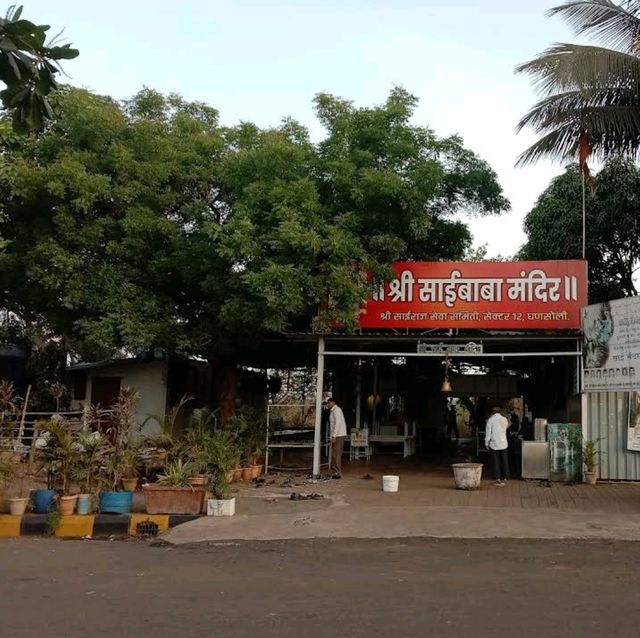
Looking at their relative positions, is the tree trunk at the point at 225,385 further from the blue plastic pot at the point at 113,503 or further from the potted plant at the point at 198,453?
the blue plastic pot at the point at 113,503

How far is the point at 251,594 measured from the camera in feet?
21.2

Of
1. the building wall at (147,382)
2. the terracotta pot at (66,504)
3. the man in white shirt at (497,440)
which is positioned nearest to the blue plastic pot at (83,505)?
the terracotta pot at (66,504)

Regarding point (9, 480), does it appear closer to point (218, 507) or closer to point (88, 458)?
point (88, 458)

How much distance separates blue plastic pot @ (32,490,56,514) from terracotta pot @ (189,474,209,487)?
2.03 m

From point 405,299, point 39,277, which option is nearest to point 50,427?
point 39,277

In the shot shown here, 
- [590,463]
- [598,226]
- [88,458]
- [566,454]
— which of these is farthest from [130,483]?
[598,226]

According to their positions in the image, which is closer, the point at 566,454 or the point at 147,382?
the point at 566,454

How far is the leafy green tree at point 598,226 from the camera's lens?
2208 cm

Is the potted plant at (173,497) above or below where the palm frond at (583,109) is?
below

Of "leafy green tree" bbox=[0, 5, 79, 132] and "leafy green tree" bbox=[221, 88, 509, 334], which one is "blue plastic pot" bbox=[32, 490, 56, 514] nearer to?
"leafy green tree" bbox=[221, 88, 509, 334]

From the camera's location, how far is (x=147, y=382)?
18.6m

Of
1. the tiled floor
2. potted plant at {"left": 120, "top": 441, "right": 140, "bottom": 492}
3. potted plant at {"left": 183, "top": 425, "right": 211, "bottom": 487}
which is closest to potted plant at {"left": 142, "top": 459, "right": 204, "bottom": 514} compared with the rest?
potted plant at {"left": 183, "top": 425, "right": 211, "bottom": 487}

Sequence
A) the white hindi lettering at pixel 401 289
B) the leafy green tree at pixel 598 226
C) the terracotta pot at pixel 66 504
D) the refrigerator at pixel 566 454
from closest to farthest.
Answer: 1. the terracotta pot at pixel 66 504
2. the refrigerator at pixel 566 454
3. the white hindi lettering at pixel 401 289
4. the leafy green tree at pixel 598 226

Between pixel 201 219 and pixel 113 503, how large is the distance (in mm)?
6425
